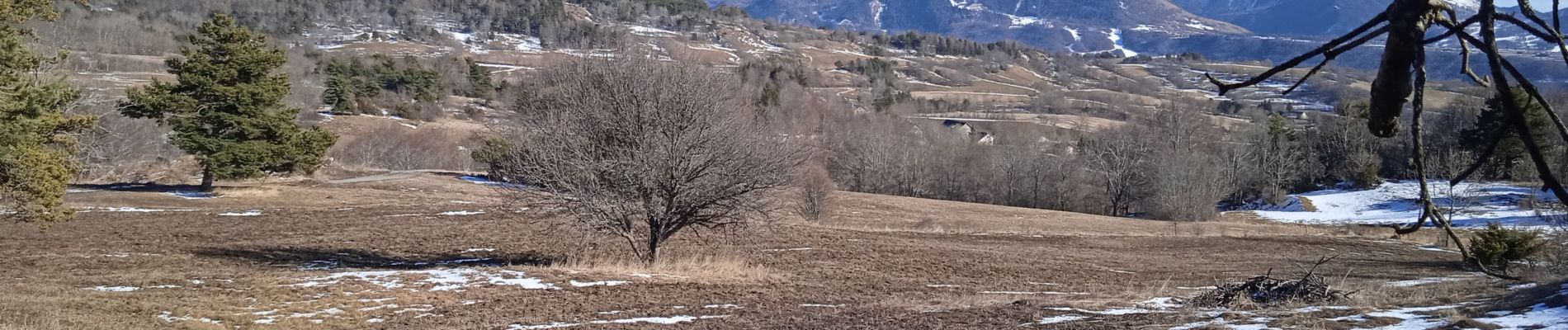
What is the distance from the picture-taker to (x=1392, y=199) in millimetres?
51906

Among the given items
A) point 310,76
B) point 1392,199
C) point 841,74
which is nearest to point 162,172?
point 310,76

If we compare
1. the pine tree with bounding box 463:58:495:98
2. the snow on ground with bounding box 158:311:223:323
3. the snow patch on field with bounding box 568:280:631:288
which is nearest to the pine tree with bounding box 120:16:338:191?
the snow patch on field with bounding box 568:280:631:288

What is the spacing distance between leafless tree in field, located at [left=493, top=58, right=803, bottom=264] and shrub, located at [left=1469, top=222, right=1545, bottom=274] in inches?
576

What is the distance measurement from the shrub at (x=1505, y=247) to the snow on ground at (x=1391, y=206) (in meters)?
21.3

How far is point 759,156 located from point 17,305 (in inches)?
382

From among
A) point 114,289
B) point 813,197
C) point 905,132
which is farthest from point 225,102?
point 905,132

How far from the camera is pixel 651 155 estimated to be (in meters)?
15.1

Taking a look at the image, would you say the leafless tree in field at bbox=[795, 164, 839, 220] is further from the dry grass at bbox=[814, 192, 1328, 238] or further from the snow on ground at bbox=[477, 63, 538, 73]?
the snow on ground at bbox=[477, 63, 538, 73]

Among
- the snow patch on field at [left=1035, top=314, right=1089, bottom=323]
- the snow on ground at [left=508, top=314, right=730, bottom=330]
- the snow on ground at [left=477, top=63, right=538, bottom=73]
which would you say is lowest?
the snow on ground at [left=477, top=63, right=538, bottom=73]

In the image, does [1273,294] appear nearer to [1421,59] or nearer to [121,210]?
[1421,59]

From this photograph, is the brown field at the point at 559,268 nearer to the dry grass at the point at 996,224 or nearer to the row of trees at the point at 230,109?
the dry grass at the point at 996,224

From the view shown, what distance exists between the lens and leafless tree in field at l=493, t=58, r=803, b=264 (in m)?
15.0

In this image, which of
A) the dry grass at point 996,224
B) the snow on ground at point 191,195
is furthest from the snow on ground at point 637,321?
the snow on ground at point 191,195

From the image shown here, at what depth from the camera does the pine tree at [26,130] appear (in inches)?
455
